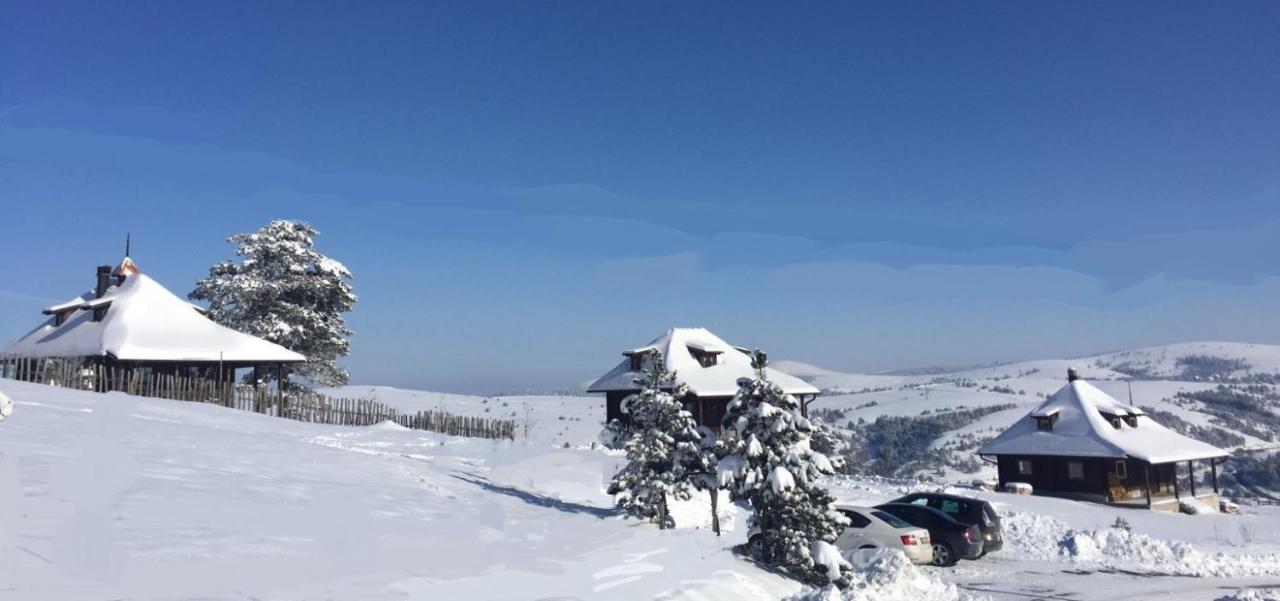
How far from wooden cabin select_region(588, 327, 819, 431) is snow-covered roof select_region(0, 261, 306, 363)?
16.4 meters

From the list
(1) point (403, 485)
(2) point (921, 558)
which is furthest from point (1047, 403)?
(1) point (403, 485)

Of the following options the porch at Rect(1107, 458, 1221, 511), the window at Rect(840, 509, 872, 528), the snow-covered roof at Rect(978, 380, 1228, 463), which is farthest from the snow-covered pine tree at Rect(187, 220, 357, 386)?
the porch at Rect(1107, 458, 1221, 511)

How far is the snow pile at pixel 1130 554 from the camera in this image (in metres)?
17.1

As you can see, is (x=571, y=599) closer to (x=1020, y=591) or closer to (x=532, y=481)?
(x=1020, y=591)

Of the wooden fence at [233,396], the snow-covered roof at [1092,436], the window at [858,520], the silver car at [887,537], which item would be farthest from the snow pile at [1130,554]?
the snow-covered roof at [1092,436]

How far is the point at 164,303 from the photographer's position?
3453 cm

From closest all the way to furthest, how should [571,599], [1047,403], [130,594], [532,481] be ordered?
[130,594], [571,599], [532,481], [1047,403]

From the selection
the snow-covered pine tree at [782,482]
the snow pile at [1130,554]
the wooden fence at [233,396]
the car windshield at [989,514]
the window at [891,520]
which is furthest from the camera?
the wooden fence at [233,396]

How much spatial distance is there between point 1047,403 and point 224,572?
151 ft

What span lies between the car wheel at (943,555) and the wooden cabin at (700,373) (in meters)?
20.9

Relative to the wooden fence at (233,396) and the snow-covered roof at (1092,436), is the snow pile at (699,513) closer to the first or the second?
the wooden fence at (233,396)

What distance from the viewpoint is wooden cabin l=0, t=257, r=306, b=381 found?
30969 mm

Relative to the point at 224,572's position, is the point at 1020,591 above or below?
below

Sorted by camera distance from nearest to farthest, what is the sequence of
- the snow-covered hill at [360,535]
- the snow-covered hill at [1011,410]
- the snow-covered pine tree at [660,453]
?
the snow-covered hill at [360,535] < the snow-covered pine tree at [660,453] < the snow-covered hill at [1011,410]
